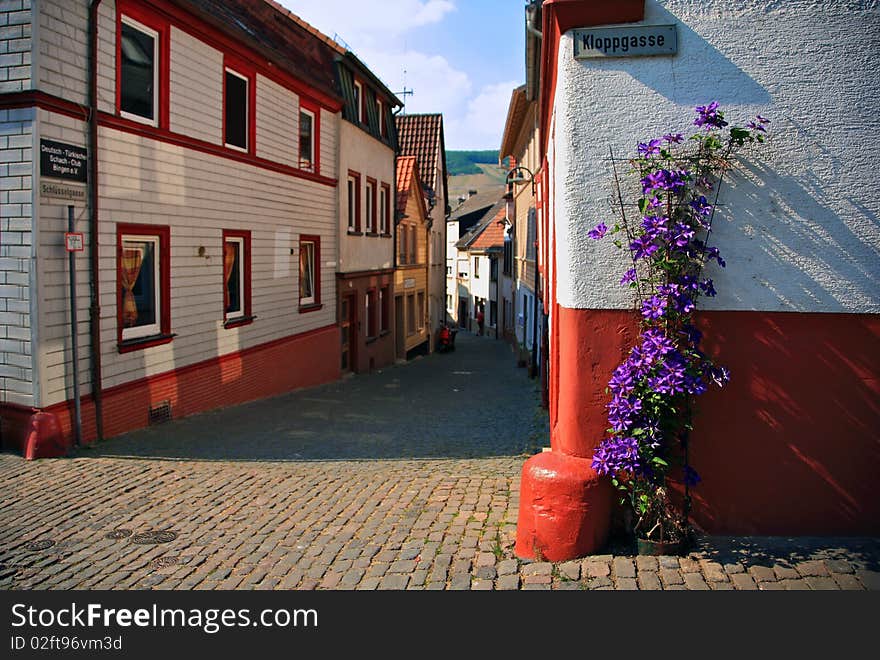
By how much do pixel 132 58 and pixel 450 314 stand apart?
180 feet

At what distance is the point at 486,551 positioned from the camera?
216 inches

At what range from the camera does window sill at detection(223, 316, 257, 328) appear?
13.8 meters

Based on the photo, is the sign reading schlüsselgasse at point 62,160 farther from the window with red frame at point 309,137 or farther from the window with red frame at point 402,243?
the window with red frame at point 402,243

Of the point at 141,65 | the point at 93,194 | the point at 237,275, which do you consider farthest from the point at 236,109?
the point at 93,194

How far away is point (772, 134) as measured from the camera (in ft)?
16.9

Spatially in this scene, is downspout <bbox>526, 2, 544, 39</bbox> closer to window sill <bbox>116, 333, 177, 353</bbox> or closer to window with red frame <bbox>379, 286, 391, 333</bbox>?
window sill <bbox>116, 333, 177, 353</bbox>

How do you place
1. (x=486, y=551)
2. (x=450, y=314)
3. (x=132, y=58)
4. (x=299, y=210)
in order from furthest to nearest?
1. (x=450, y=314)
2. (x=299, y=210)
3. (x=132, y=58)
4. (x=486, y=551)

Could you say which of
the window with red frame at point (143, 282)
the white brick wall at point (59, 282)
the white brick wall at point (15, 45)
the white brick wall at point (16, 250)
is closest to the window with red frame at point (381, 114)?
the window with red frame at point (143, 282)

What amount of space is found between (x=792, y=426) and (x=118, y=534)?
5.01 m

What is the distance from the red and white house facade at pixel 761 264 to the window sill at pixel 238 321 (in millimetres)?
9581

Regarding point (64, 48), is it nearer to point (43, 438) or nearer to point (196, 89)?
point (196, 89)

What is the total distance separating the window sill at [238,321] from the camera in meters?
13.8

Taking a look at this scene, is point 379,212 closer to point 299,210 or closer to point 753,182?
point 299,210

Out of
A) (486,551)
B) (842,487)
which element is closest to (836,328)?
(842,487)
